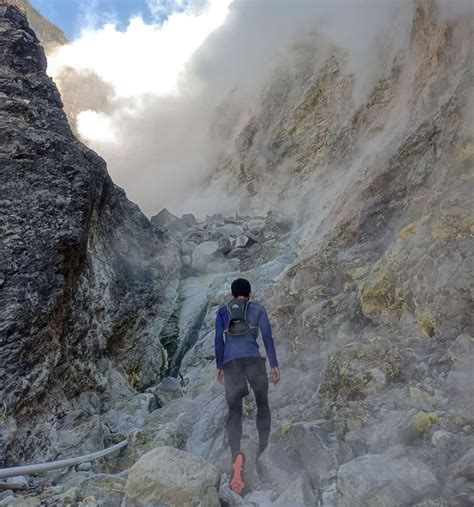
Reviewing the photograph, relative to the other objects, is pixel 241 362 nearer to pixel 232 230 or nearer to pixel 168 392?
pixel 168 392

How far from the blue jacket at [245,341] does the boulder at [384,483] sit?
1.62m

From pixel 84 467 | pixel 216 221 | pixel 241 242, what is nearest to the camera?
pixel 84 467

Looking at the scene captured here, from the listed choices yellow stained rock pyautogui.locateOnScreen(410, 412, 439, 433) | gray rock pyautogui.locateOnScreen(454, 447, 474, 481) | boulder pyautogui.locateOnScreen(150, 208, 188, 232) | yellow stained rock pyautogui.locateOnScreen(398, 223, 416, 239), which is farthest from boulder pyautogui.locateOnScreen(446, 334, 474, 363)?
boulder pyautogui.locateOnScreen(150, 208, 188, 232)

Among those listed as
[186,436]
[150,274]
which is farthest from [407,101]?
[186,436]

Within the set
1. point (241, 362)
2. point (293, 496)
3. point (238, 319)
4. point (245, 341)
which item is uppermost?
point (238, 319)

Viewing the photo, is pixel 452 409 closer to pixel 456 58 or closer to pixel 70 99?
pixel 456 58

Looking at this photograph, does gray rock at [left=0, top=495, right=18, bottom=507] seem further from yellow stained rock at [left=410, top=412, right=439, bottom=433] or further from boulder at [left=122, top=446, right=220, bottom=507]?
yellow stained rock at [left=410, top=412, right=439, bottom=433]

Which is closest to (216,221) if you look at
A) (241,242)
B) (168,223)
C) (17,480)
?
(168,223)

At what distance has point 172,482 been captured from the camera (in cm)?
387

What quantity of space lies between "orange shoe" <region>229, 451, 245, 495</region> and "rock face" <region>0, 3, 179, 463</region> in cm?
312

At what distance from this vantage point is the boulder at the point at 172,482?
12.4 feet

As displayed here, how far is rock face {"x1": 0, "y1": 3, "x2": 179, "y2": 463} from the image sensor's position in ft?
23.2

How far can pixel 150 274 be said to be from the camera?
48.6 ft

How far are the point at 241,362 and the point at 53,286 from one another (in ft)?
15.1
